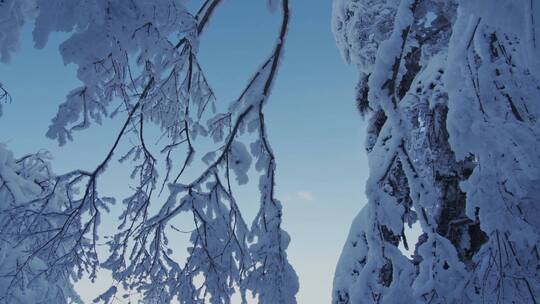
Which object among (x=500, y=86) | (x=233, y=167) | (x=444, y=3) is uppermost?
(x=444, y=3)

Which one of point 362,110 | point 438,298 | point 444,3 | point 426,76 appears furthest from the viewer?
point 362,110

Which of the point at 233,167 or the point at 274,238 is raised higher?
the point at 233,167

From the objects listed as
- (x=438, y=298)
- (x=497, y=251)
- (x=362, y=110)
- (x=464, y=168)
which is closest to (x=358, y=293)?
(x=438, y=298)

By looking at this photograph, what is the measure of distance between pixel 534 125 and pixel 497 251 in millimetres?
633

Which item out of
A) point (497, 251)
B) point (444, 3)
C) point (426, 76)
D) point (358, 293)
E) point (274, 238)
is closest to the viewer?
point (497, 251)

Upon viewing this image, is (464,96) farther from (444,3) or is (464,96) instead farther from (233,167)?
(444,3)

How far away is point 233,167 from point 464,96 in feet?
5.57

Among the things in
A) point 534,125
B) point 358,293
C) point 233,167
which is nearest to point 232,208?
point 233,167

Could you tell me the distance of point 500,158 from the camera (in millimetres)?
1934

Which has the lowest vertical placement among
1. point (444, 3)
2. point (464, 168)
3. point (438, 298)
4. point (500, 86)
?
point (438, 298)

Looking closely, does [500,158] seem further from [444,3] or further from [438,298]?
[444,3]

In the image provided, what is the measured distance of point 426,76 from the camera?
4812 mm

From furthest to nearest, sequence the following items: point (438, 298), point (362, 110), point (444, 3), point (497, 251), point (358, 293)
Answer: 1. point (362, 110)
2. point (444, 3)
3. point (358, 293)
4. point (438, 298)
5. point (497, 251)

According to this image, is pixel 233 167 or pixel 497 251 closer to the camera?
pixel 497 251
